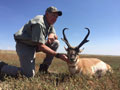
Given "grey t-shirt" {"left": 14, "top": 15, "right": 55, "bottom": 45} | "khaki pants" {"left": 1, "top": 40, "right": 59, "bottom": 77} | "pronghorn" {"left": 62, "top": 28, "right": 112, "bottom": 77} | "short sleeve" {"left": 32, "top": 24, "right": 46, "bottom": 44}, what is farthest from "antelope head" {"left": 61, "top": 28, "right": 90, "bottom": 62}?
"short sleeve" {"left": 32, "top": 24, "right": 46, "bottom": 44}

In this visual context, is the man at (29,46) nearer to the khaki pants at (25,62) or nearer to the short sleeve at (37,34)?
the khaki pants at (25,62)

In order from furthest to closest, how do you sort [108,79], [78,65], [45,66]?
[78,65], [45,66], [108,79]

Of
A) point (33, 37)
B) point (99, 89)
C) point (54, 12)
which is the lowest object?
point (99, 89)

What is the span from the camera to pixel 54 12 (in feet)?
17.5

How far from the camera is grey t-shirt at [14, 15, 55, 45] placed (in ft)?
15.9

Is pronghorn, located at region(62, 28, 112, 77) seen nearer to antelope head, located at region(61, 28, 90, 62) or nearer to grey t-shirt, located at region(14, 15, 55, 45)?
antelope head, located at region(61, 28, 90, 62)

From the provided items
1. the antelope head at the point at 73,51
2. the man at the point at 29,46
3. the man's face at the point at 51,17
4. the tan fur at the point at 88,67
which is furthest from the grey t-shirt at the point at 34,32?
the tan fur at the point at 88,67

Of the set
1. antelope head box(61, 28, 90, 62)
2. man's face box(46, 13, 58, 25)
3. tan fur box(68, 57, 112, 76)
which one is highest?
man's face box(46, 13, 58, 25)

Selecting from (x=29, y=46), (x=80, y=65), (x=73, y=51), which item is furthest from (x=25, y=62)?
(x=80, y=65)

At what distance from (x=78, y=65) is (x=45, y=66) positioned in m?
1.39

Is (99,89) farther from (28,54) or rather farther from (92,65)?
(92,65)

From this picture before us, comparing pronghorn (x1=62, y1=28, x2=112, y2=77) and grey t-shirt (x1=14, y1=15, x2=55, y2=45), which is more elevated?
grey t-shirt (x1=14, y1=15, x2=55, y2=45)

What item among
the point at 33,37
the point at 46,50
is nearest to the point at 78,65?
the point at 46,50

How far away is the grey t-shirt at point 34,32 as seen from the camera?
15.9 ft
